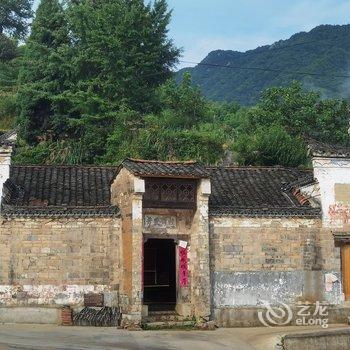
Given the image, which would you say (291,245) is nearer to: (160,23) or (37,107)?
(160,23)

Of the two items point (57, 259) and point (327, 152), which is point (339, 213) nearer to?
→ point (327, 152)

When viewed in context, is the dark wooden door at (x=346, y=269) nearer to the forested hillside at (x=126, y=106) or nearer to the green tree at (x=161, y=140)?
the forested hillside at (x=126, y=106)

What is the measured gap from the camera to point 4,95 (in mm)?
39406

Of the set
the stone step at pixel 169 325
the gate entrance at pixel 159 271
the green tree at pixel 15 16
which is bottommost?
the stone step at pixel 169 325

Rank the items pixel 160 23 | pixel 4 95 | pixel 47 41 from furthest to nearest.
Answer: pixel 4 95 → pixel 47 41 → pixel 160 23

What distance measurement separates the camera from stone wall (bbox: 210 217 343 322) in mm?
16688

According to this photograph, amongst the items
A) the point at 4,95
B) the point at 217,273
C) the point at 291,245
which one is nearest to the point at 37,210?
the point at 217,273

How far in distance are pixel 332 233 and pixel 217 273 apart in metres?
3.72

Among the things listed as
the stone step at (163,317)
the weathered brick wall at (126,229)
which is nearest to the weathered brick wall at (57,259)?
the weathered brick wall at (126,229)

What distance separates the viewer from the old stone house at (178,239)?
1577 cm

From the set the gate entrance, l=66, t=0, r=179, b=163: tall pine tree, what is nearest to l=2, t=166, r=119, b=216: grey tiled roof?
the gate entrance

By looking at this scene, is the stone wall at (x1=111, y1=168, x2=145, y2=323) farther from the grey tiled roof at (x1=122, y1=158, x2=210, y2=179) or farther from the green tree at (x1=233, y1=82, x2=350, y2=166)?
the green tree at (x1=233, y1=82, x2=350, y2=166)

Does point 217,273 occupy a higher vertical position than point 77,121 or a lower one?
lower

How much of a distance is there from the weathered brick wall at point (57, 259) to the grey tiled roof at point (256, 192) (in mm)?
3314
